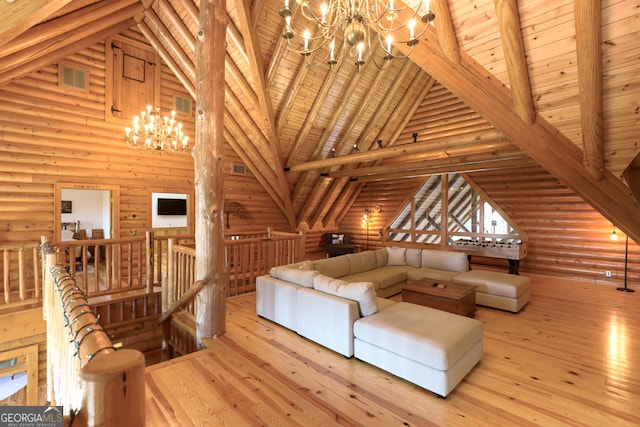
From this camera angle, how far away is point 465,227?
7.91 metres

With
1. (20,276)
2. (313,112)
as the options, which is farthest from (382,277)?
(20,276)

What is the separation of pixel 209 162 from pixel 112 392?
280 cm

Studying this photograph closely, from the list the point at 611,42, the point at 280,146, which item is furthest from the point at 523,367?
the point at 280,146

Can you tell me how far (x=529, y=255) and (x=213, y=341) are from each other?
7147 mm

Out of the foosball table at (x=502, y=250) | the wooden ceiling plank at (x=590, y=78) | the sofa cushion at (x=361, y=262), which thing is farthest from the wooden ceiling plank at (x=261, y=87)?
the foosball table at (x=502, y=250)

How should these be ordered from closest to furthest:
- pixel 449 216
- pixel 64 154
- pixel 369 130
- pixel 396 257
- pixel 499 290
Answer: pixel 499 290 → pixel 64 154 → pixel 396 257 → pixel 369 130 → pixel 449 216

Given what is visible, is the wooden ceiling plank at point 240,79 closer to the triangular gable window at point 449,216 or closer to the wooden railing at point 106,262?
the wooden railing at point 106,262

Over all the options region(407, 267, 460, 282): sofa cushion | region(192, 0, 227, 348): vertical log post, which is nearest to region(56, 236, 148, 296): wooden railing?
region(192, 0, 227, 348): vertical log post

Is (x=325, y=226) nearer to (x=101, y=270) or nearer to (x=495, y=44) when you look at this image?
(x=101, y=270)

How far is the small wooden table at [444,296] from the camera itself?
3.73 m

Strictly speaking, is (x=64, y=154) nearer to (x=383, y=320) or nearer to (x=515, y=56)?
(x=383, y=320)

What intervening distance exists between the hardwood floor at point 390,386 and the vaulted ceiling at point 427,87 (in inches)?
74.8

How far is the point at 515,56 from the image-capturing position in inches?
114

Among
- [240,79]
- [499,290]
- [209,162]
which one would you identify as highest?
[240,79]
